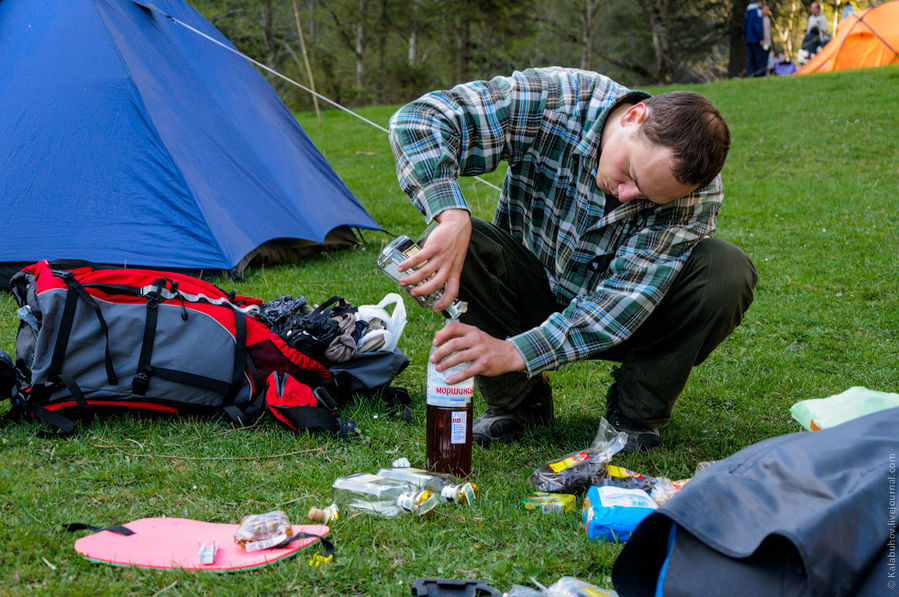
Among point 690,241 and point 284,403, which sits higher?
point 690,241

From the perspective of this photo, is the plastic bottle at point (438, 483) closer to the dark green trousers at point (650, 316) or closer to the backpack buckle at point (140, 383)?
the dark green trousers at point (650, 316)

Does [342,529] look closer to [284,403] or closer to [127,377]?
[284,403]

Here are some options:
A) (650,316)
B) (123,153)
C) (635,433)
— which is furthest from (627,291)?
(123,153)

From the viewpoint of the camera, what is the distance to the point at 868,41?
14234 millimetres

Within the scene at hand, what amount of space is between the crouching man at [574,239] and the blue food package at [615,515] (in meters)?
0.38

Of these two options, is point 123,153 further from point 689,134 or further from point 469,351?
point 689,134

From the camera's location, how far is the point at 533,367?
214 centimetres

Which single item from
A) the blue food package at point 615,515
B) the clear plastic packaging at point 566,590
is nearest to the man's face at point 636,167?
the blue food package at point 615,515

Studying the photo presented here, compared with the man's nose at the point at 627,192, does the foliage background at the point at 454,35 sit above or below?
above

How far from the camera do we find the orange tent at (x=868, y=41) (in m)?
14.1

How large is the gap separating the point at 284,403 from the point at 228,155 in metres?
2.80

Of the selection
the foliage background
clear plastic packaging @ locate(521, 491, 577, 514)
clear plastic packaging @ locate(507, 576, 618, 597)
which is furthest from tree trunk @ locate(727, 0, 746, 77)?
clear plastic packaging @ locate(507, 576, 618, 597)

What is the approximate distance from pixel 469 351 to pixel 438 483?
43cm

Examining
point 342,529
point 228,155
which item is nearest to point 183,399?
point 342,529
